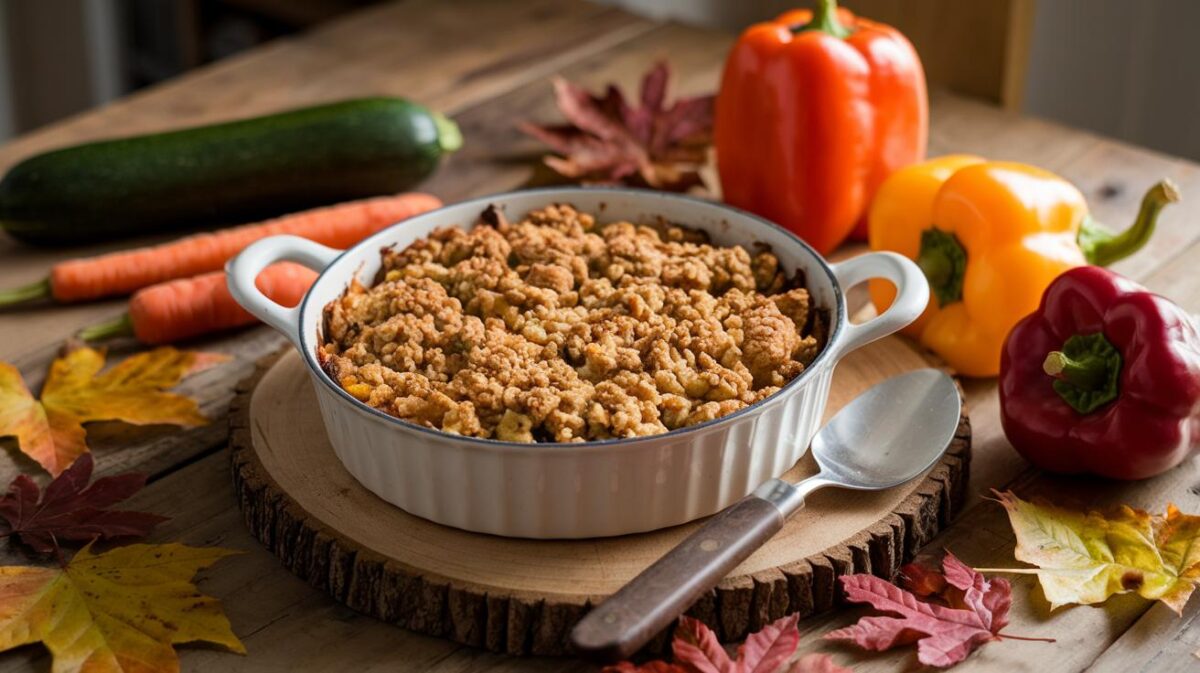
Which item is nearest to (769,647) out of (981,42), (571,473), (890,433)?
(571,473)

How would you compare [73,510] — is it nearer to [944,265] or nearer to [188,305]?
[188,305]

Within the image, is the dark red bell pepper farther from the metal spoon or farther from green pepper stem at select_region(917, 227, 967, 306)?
green pepper stem at select_region(917, 227, 967, 306)

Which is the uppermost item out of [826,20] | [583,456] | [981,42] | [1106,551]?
[826,20]

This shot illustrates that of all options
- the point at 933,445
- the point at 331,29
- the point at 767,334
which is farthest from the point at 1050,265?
the point at 331,29

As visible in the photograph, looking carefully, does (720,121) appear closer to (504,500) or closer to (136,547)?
(504,500)

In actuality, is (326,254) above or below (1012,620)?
above

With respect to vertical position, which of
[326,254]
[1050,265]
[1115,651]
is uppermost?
[326,254]

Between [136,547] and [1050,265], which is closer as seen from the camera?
[136,547]
